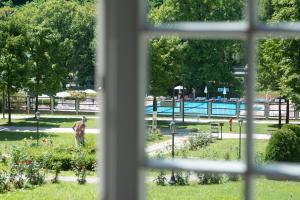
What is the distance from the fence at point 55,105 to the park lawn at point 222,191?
43.5 feet

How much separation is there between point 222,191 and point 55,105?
1500cm

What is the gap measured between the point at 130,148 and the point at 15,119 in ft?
66.4

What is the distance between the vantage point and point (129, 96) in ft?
3.99

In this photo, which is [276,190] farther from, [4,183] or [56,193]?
[4,183]

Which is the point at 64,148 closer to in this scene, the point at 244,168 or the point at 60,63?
the point at 60,63

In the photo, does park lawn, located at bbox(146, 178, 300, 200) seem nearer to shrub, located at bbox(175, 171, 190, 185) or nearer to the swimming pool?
shrub, located at bbox(175, 171, 190, 185)

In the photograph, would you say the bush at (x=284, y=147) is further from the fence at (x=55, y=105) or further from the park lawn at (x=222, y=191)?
the fence at (x=55, y=105)

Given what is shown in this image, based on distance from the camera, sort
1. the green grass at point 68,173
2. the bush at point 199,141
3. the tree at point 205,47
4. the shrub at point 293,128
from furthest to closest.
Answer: the tree at point 205,47 < the bush at point 199,141 < the green grass at point 68,173 < the shrub at point 293,128

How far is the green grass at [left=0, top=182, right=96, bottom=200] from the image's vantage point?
9266 millimetres

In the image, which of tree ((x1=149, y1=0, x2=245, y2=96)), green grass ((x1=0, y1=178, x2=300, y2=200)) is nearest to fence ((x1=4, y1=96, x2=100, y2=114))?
tree ((x1=149, y1=0, x2=245, y2=96))

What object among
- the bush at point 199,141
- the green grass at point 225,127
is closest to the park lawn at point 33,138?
the bush at point 199,141

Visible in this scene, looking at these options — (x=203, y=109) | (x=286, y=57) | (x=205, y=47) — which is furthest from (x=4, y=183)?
(x=205, y=47)

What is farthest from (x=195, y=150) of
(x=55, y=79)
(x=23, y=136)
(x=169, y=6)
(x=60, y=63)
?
(x=169, y=6)

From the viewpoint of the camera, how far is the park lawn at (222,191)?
920 cm
